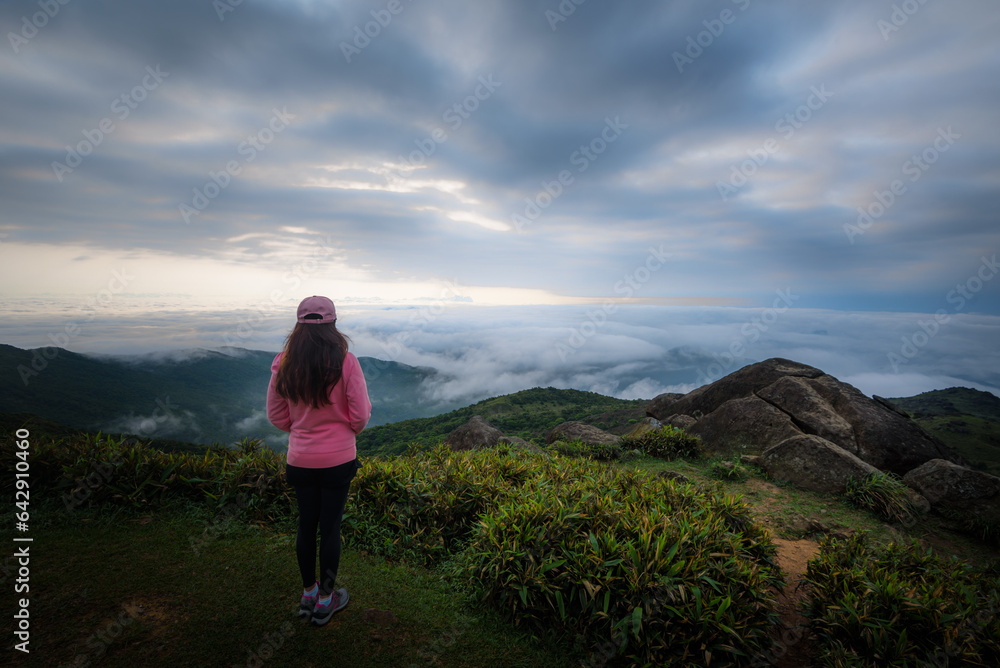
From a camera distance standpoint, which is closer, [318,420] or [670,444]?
[318,420]

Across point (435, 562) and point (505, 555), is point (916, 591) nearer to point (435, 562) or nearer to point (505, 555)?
point (505, 555)

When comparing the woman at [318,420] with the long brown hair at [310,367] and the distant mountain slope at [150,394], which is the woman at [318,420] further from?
the distant mountain slope at [150,394]

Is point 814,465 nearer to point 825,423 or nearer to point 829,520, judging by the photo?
point 829,520

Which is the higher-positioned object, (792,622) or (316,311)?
(316,311)

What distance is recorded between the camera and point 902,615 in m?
3.41

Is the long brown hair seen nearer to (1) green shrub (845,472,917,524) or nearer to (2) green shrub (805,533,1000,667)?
(2) green shrub (805,533,1000,667)

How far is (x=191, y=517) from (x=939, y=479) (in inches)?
447

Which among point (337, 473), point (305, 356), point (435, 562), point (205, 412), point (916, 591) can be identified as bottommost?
point (205, 412)

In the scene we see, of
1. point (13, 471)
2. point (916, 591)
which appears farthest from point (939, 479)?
point (13, 471)

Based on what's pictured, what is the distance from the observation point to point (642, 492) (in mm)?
5305

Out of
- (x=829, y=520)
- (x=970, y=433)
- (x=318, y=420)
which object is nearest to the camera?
(x=318, y=420)

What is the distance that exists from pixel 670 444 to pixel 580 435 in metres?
2.39

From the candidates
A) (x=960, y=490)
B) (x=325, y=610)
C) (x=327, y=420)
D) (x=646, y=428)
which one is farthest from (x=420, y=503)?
(x=960, y=490)

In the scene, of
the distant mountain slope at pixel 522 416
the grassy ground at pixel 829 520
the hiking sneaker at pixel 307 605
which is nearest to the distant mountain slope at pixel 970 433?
the grassy ground at pixel 829 520
